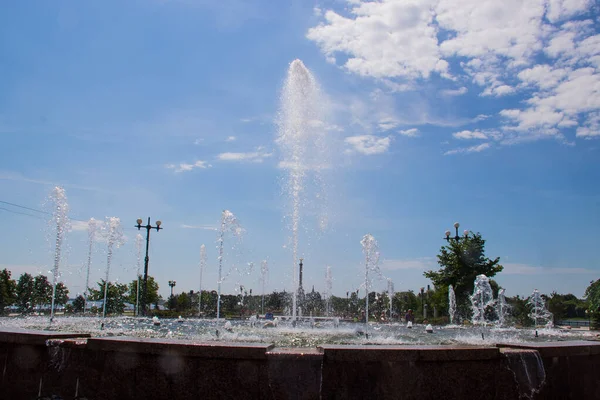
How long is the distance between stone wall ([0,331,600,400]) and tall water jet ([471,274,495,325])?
2584cm

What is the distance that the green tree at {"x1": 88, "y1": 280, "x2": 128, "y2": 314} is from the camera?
3916 centimetres

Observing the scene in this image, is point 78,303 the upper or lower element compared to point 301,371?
lower

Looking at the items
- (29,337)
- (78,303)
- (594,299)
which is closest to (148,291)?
(78,303)

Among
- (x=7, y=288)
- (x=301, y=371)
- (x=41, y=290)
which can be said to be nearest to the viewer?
(x=301, y=371)

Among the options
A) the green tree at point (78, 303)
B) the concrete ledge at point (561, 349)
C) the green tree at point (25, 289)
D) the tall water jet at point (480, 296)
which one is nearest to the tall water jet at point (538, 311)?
the tall water jet at point (480, 296)

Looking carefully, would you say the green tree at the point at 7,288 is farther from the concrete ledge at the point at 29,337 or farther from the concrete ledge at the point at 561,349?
the concrete ledge at the point at 561,349

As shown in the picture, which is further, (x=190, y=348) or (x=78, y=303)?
(x=78, y=303)

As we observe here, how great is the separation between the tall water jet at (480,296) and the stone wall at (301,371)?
25838 millimetres

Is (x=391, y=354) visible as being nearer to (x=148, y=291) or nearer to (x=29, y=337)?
(x=29, y=337)

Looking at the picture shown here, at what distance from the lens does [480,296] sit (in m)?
29.8

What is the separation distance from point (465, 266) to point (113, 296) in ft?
101

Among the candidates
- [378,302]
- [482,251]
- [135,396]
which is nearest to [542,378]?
[135,396]

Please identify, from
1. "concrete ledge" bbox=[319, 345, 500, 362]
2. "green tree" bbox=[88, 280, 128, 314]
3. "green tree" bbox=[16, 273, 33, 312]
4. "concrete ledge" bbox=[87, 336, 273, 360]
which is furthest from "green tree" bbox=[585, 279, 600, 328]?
"green tree" bbox=[16, 273, 33, 312]

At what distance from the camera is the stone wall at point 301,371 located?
4.16 meters
